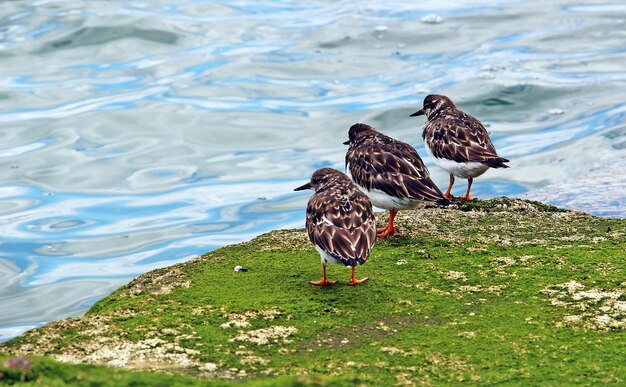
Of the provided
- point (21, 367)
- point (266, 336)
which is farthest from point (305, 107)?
point (21, 367)

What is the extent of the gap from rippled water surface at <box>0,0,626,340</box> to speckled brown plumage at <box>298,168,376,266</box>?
15.3ft

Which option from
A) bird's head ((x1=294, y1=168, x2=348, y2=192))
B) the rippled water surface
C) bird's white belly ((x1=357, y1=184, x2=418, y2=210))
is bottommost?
the rippled water surface

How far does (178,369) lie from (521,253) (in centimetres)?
315

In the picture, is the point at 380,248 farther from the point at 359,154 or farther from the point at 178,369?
the point at 178,369

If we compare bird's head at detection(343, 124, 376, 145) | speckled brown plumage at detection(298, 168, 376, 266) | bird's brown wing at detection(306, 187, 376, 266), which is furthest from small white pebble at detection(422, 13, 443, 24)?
bird's brown wing at detection(306, 187, 376, 266)

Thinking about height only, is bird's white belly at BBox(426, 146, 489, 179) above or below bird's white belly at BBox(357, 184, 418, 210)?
below

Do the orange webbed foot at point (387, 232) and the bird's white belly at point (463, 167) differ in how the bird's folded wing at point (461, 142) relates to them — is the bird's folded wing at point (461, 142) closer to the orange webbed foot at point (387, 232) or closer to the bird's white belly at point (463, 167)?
the bird's white belly at point (463, 167)

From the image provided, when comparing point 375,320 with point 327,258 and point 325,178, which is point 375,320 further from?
point 325,178

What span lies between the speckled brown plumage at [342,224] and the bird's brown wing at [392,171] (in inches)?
27.1

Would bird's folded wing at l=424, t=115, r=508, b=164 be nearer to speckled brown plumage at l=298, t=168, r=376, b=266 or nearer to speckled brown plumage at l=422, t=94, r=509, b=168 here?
speckled brown plumage at l=422, t=94, r=509, b=168

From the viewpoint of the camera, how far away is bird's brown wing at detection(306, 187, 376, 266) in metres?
6.46

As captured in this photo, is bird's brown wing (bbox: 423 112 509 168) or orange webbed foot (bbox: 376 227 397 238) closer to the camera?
orange webbed foot (bbox: 376 227 397 238)

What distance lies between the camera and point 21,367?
13.5 feet

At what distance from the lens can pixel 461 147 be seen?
30.5 ft
